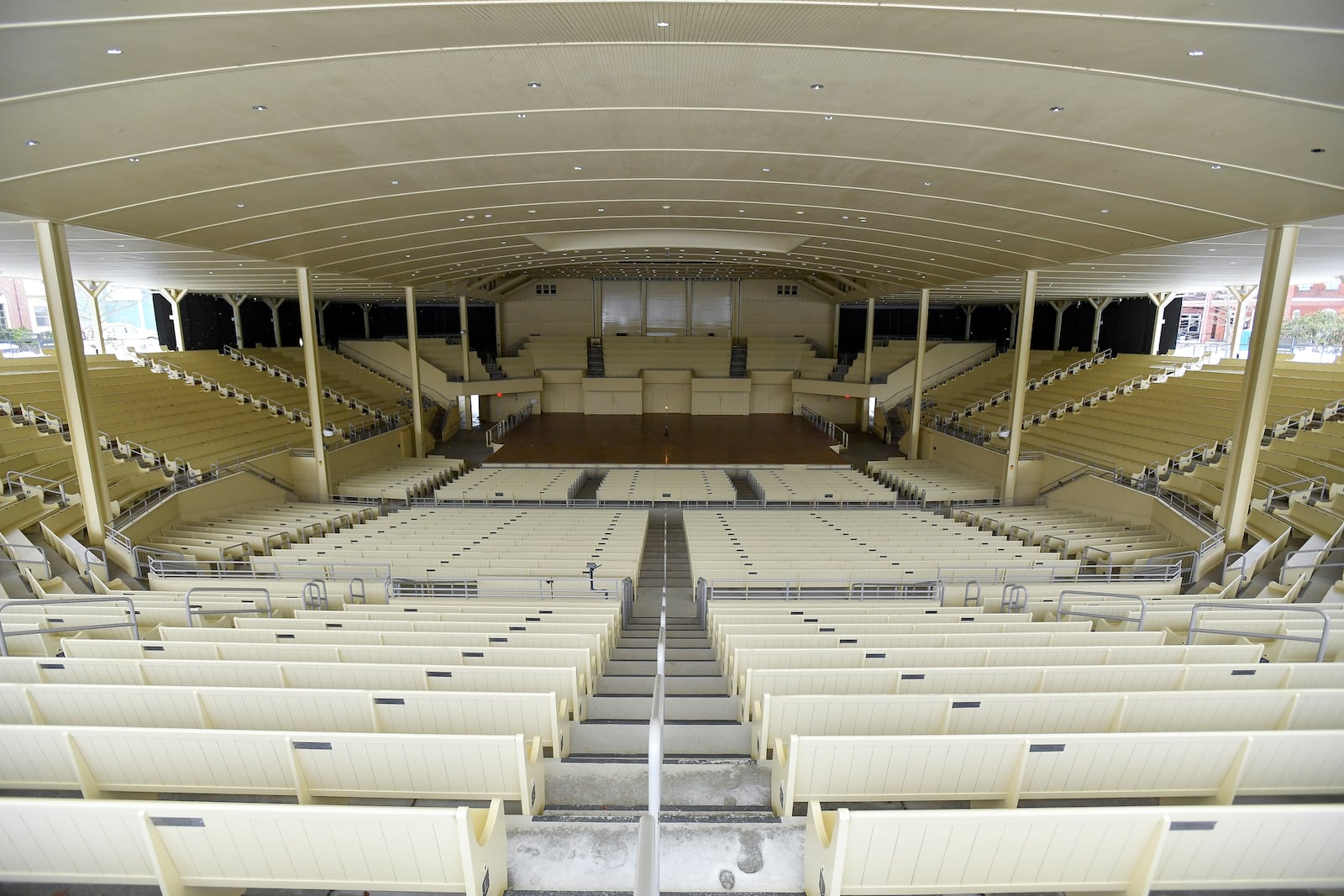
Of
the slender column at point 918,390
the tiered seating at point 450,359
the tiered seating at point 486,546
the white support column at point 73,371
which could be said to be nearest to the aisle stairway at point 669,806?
the tiered seating at point 486,546

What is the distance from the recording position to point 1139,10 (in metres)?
5.91

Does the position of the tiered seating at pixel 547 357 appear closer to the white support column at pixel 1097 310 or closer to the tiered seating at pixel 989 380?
the tiered seating at pixel 989 380

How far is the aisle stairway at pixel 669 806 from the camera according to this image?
3649 mm

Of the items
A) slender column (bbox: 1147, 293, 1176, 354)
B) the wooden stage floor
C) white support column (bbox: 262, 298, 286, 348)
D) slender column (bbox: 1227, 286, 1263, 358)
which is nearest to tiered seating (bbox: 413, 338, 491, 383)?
the wooden stage floor

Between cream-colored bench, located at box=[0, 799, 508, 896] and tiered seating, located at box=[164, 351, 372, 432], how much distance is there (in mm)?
26451

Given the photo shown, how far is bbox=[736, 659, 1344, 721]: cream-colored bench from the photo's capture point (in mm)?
5465

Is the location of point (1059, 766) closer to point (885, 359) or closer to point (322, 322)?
point (885, 359)

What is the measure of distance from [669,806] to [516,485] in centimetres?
1802

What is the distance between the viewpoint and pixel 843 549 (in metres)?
13.4

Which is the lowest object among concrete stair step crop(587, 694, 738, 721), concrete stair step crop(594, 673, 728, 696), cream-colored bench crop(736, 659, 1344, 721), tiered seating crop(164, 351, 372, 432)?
tiered seating crop(164, 351, 372, 432)

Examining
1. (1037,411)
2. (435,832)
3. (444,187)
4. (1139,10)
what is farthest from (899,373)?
(435,832)

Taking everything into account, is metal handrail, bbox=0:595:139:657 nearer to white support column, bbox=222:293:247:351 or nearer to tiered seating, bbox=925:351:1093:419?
tiered seating, bbox=925:351:1093:419

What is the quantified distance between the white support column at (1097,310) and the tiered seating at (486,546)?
35.2m

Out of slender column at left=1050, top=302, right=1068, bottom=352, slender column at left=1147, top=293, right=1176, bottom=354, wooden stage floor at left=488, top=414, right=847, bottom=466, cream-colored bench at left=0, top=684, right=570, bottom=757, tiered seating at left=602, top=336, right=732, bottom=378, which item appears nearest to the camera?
cream-colored bench at left=0, top=684, right=570, bottom=757
